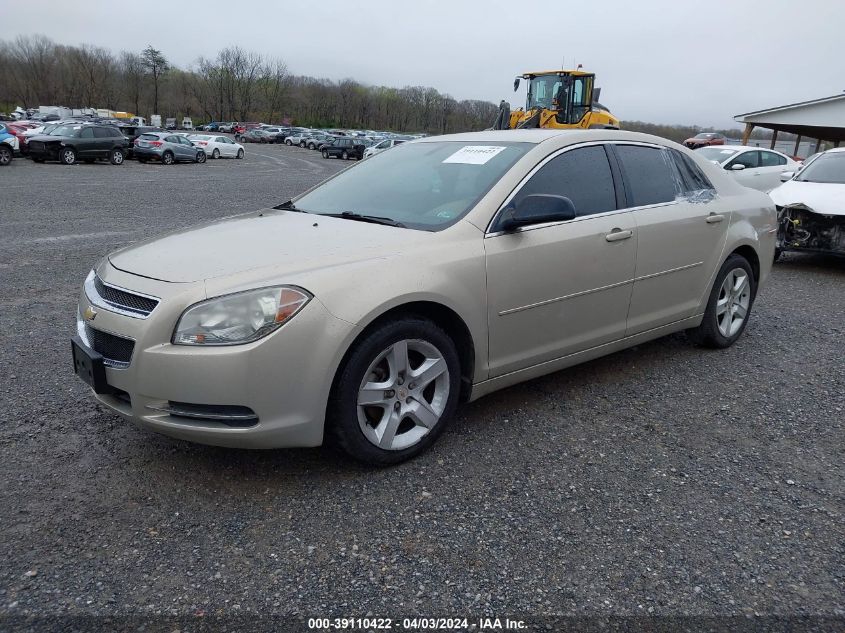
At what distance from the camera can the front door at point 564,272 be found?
342cm

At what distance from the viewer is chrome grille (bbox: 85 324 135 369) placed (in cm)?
278

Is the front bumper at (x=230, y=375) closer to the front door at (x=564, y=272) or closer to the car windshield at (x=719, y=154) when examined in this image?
the front door at (x=564, y=272)

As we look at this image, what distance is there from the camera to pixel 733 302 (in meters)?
5.07

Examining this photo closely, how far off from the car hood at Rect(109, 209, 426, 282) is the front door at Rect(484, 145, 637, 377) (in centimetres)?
52

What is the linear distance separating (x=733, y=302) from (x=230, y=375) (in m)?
3.99

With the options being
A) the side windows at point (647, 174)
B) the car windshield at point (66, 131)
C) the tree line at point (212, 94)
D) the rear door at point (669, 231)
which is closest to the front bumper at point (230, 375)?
the rear door at point (669, 231)

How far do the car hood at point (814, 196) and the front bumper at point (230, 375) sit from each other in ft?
25.4

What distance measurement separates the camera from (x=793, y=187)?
29.9 feet

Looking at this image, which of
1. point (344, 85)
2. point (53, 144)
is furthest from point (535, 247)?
point (344, 85)

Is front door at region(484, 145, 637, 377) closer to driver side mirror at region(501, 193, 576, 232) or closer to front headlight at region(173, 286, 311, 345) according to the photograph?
driver side mirror at region(501, 193, 576, 232)

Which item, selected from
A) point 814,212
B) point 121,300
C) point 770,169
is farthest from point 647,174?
point 770,169

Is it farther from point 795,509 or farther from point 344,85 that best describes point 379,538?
point 344,85

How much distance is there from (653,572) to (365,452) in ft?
4.25

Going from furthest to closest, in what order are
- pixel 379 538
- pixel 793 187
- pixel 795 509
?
pixel 793 187, pixel 795 509, pixel 379 538
